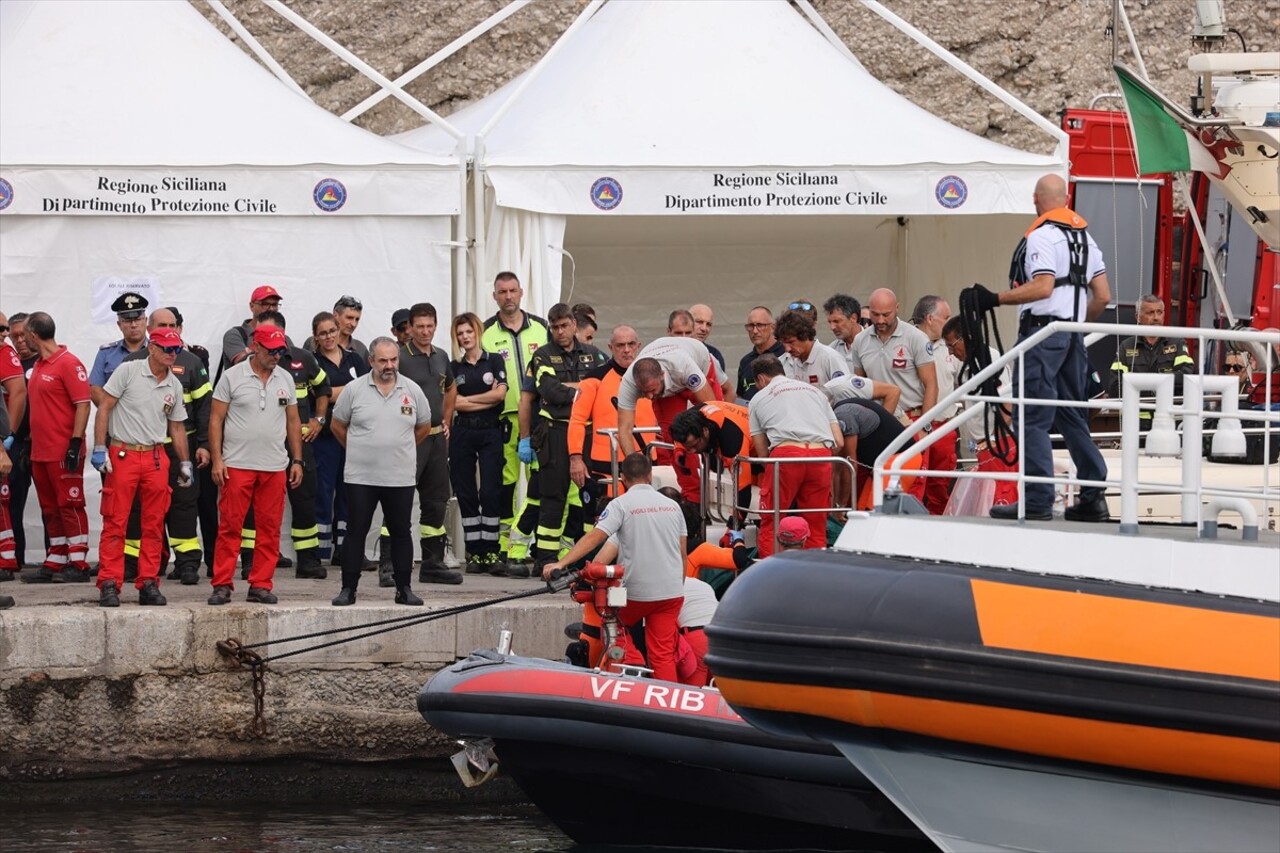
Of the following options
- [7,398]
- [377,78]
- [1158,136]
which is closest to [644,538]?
[1158,136]

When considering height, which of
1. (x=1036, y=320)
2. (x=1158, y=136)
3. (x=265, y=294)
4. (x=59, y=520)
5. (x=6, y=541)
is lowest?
(x=6, y=541)

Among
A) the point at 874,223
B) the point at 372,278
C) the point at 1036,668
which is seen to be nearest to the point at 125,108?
the point at 372,278

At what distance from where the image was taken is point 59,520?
10.8 m

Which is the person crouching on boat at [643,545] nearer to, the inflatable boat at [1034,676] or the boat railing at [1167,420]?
the inflatable boat at [1034,676]

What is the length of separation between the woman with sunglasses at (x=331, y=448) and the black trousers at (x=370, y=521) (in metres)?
0.96

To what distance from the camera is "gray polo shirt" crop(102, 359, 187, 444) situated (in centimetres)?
985

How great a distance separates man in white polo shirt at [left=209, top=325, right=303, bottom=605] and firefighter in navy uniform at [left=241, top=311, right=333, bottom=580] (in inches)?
22.2

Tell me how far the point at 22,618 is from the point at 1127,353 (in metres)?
6.66

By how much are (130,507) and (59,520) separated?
107 cm

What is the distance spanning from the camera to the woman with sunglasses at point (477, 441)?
11062mm

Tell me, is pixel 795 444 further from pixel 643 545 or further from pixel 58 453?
pixel 58 453

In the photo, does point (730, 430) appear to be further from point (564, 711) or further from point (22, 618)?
point (22, 618)

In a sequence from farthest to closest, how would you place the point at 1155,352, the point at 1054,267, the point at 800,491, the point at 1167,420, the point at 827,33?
the point at 827,33
the point at 1155,352
the point at 800,491
the point at 1054,267
the point at 1167,420

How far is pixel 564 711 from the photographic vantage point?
8500mm
